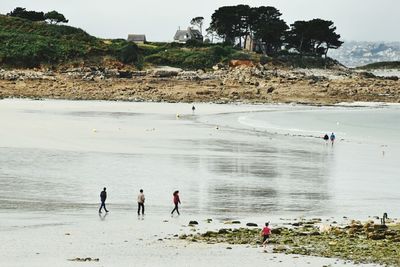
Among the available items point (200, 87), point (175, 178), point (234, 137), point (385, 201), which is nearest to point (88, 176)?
point (175, 178)

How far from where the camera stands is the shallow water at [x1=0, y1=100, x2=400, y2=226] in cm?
2531

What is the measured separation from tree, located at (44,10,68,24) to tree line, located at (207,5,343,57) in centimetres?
2482

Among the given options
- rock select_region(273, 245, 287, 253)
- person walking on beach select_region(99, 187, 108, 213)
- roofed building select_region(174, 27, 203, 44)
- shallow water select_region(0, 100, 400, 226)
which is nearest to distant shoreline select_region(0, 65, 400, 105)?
shallow water select_region(0, 100, 400, 226)

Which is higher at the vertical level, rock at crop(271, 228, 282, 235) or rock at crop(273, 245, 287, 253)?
rock at crop(271, 228, 282, 235)

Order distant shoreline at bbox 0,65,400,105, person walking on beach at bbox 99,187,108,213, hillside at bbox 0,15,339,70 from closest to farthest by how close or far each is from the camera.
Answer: person walking on beach at bbox 99,187,108,213
distant shoreline at bbox 0,65,400,105
hillside at bbox 0,15,339,70

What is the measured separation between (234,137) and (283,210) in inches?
931

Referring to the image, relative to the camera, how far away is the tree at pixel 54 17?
118688 millimetres

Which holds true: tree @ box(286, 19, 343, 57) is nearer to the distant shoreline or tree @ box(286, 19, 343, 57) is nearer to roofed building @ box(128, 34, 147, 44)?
the distant shoreline

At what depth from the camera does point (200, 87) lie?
86.0m

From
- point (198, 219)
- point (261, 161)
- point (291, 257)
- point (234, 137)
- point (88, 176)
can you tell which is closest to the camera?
point (291, 257)

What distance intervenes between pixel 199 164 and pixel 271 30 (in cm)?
7463

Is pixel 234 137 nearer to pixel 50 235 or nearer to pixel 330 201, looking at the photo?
pixel 330 201

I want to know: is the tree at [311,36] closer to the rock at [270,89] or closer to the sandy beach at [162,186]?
the rock at [270,89]

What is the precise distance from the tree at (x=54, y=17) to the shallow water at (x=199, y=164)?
5756 centimetres
